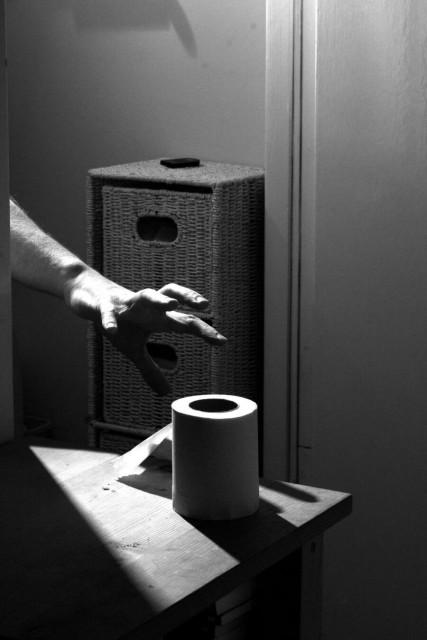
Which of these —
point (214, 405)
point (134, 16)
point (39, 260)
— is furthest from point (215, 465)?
point (134, 16)

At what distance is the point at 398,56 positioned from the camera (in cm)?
236

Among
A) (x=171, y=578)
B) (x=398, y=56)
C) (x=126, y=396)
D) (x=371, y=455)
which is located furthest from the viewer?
(x=126, y=396)

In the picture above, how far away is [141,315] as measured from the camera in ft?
5.33

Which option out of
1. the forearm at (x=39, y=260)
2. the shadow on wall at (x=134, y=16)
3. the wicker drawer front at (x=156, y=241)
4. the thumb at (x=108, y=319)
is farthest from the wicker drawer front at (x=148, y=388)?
the thumb at (x=108, y=319)

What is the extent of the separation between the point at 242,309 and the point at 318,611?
1416 millimetres

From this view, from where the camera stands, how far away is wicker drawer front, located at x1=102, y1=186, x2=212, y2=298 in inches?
107

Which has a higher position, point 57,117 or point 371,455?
point 57,117

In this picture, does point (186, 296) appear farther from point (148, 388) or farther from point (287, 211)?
point (148, 388)

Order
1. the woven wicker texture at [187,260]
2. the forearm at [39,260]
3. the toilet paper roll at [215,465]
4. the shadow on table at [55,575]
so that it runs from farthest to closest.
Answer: the woven wicker texture at [187,260]
the forearm at [39,260]
the toilet paper roll at [215,465]
the shadow on table at [55,575]

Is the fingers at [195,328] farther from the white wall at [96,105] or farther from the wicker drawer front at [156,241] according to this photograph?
the white wall at [96,105]

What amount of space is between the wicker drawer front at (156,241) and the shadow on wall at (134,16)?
0.56 m

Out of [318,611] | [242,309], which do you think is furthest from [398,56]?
[318,611]

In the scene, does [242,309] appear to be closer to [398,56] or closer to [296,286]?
[296,286]

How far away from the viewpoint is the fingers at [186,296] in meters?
1.53
